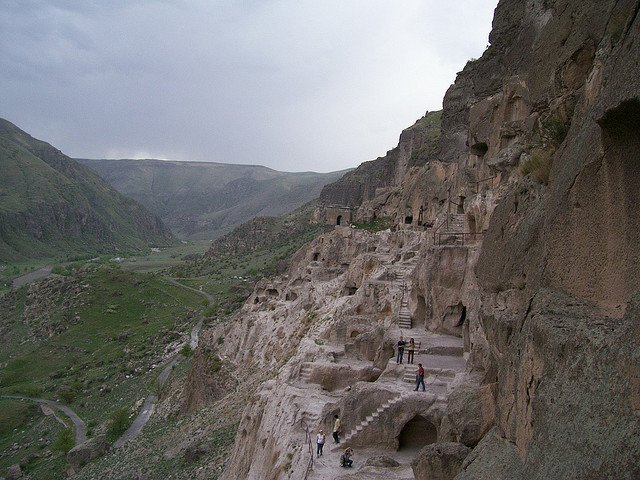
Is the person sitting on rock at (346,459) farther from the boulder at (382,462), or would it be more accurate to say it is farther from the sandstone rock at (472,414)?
the sandstone rock at (472,414)

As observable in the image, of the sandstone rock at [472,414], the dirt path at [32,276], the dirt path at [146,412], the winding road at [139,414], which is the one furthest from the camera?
the dirt path at [32,276]


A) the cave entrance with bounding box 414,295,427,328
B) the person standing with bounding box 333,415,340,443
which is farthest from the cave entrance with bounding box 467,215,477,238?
the person standing with bounding box 333,415,340,443

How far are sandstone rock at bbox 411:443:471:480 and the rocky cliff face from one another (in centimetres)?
3

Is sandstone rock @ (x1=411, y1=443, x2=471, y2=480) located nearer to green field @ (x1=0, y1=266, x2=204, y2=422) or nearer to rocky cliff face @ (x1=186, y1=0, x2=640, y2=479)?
rocky cliff face @ (x1=186, y1=0, x2=640, y2=479)

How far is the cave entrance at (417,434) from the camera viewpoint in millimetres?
15445

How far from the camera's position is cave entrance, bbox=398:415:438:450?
50.7 ft

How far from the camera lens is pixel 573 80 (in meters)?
12.8

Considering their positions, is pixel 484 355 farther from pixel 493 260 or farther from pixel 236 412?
Result: pixel 236 412

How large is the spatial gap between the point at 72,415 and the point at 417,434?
173 feet

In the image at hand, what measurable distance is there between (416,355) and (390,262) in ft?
48.9

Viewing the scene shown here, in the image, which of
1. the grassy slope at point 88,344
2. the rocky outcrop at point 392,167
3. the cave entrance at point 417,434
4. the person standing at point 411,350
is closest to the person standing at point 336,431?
the cave entrance at point 417,434

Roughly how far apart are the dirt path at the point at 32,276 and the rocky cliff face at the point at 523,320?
12911 cm

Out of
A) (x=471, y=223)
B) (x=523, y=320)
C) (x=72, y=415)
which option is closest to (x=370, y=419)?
(x=523, y=320)

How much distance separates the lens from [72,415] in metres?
57.5
